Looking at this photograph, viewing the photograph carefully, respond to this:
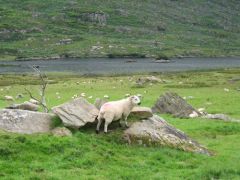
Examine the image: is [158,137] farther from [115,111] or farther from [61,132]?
[61,132]

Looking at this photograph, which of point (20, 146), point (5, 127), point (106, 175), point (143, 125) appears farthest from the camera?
point (143, 125)

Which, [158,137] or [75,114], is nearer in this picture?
[158,137]

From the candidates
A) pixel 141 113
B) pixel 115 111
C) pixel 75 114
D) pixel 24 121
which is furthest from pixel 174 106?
pixel 24 121

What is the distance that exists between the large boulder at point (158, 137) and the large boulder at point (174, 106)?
14967 mm

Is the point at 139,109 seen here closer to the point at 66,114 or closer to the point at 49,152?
the point at 66,114

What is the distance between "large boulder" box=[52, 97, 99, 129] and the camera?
2269 centimetres

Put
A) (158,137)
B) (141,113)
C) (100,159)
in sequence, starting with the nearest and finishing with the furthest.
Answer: (100,159) < (158,137) < (141,113)

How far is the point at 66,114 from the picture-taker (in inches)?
901

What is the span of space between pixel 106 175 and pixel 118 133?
187 inches

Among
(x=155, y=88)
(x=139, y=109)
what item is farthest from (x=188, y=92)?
(x=139, y=109)

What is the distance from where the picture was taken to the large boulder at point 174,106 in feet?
127

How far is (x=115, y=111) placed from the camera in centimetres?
2308

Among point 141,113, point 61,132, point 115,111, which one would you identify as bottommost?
point 61,132

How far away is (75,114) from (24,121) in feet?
8.61
